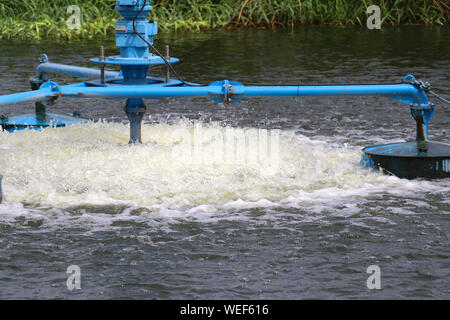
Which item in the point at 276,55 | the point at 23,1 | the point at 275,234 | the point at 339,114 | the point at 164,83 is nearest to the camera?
the point at 275,234

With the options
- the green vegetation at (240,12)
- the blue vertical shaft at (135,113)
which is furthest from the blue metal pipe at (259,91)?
the green vegetation at (240,12)

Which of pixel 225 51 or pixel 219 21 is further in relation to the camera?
pixel 219 21

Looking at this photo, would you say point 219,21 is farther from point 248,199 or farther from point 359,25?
point 248,199

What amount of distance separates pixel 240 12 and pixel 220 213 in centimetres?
1529

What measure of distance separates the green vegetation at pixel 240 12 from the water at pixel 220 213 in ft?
32.8

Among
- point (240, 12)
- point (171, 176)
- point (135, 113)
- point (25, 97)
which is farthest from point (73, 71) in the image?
point (240, 12)

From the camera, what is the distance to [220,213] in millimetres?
6543

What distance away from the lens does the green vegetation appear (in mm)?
21000

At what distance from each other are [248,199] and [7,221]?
184 centimetres

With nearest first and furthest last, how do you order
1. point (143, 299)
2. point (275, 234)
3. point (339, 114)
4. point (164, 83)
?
point (143, 299) → point (275, 234) → point (164, 83) → point (339, 114)

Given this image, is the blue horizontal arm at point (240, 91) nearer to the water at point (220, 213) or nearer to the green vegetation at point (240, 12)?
the water at point (220, 213)

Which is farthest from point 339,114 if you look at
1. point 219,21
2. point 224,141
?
point 219,21

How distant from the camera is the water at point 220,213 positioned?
5.22 m

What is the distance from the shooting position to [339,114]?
1097 cm
